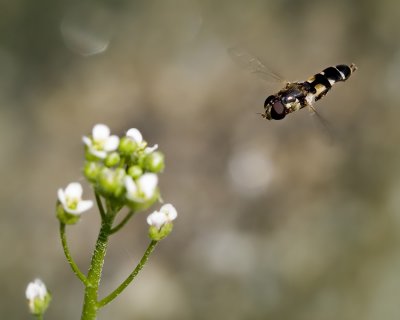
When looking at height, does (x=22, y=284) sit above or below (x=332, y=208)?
below

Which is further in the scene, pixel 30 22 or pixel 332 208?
pixel 30 22

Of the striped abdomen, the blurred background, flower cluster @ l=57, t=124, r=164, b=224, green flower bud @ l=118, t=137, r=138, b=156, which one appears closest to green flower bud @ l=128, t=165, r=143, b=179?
flower cluster @ l=57, t=124, r=164, b=224

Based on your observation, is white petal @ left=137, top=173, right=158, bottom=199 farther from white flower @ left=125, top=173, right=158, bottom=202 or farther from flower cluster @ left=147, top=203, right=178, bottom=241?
flower cluster @ left=147, top=203, right=178, bottom=241

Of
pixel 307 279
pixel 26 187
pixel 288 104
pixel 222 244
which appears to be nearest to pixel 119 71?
pixel 26 187

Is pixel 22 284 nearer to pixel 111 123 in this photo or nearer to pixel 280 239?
pixel 111 123

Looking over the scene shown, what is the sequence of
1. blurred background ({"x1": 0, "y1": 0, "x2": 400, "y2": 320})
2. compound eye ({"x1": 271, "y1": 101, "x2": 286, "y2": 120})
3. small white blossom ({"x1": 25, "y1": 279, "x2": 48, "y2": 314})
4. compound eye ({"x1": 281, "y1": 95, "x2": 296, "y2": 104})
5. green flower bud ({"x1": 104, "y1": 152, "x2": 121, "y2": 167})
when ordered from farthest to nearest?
blurred background ({"x1": 0, "y1": 0, "x2": 400, "y2": 320}), compound eye ({"x1": 281, "y1": 95, "x2": 296, "y2": 104}), compound eye ({"x1": 271, "y1": 101, "x2": 286, "y2": 120}), small white blossom ({"x1": 25, "y1": 279, "x2": 48, "y2": 314}), green flower bud ({"x1": 104, "y1": 152, "x2": 121, "y2": 167})

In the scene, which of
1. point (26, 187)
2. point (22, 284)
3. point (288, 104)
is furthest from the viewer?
point (26, 187)
